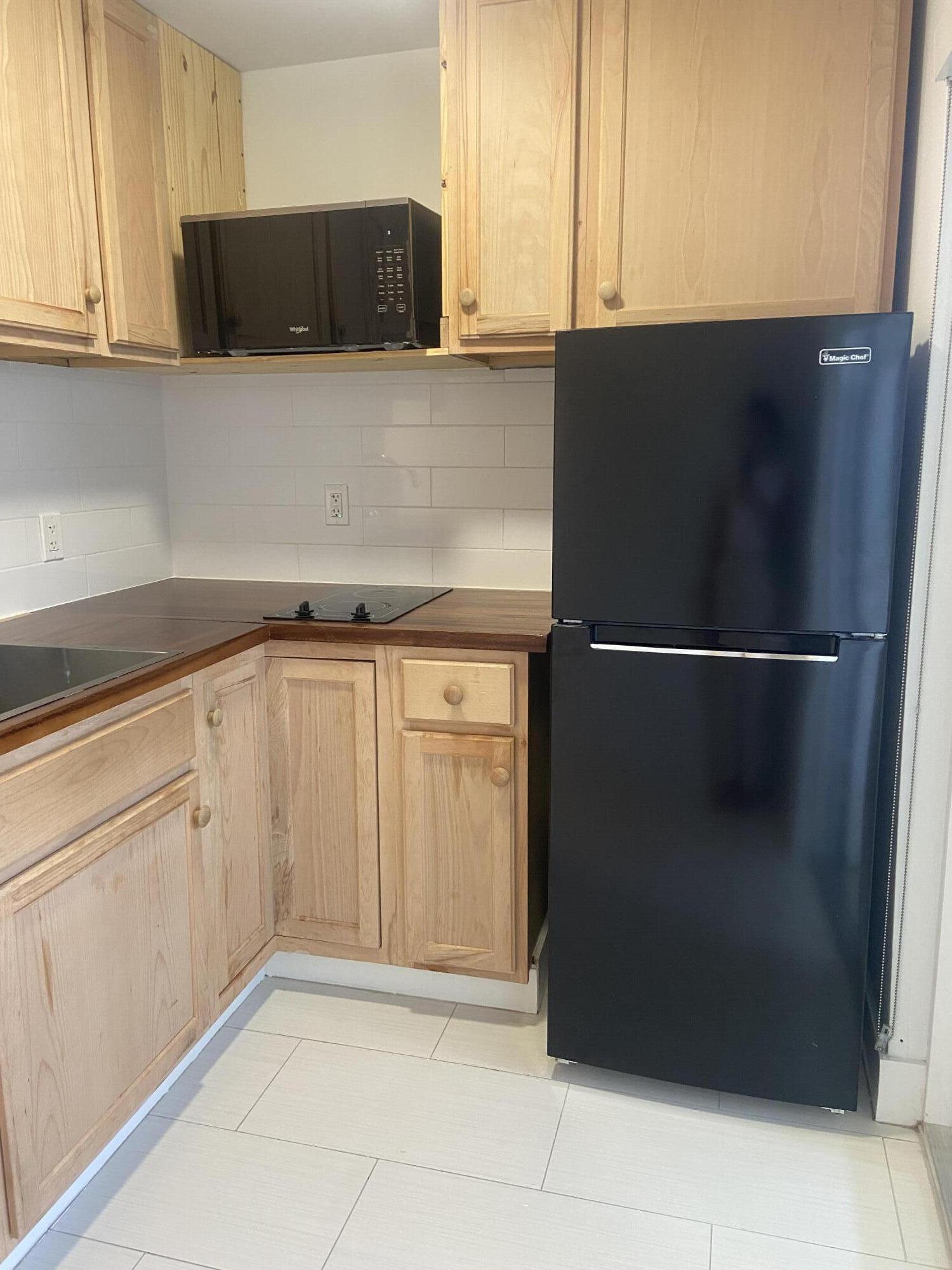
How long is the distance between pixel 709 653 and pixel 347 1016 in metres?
1.19

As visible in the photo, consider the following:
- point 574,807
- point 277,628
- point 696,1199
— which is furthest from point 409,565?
point 696,1199

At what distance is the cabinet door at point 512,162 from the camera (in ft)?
6.32

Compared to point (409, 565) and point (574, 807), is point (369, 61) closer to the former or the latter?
point (409, 565)

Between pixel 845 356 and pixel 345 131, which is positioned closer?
pixel 845 356

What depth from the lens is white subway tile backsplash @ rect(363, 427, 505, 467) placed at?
8.11 feet

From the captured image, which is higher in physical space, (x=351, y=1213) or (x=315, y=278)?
(x=315, y=278)

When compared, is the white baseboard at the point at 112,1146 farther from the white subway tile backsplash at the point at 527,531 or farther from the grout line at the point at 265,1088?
the white subway tile backsplash at the point at 527,531

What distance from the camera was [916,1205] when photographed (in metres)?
1.61

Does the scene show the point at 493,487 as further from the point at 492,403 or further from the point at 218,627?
the point at 218,627

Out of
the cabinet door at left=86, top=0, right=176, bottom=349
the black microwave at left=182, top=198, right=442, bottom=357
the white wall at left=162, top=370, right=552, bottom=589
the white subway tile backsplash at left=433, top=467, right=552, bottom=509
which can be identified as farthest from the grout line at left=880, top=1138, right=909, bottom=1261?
the cabinet door at left=86, top=0, right=176, bottom=349

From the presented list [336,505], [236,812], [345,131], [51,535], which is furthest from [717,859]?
[345,131]

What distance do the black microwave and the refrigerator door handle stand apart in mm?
869

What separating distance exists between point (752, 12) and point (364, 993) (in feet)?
7.30

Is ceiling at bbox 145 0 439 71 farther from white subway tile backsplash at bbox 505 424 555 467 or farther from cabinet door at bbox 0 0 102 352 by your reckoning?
white subway tile backsplash at bbox 505 424 555 467
